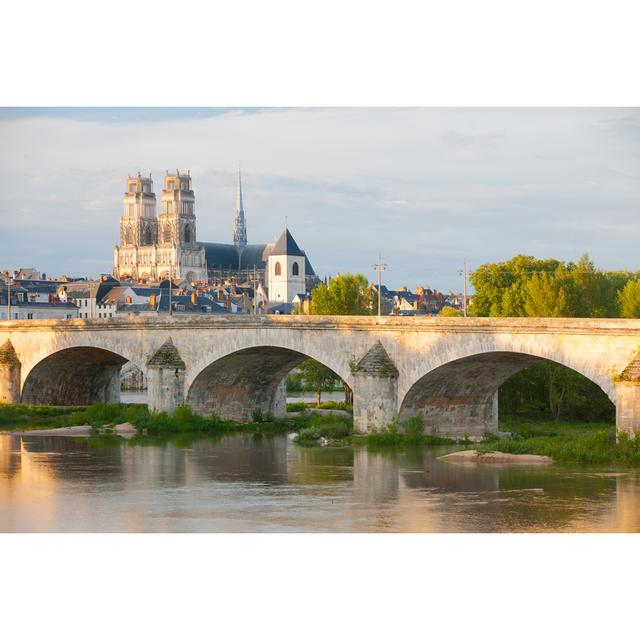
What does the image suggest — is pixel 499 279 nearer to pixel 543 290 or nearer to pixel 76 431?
pixel 543 290

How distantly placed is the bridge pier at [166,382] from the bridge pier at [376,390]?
8190 mm

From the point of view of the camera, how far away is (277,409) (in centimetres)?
4634

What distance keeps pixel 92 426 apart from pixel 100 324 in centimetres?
441

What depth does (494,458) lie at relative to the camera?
33.4 metres

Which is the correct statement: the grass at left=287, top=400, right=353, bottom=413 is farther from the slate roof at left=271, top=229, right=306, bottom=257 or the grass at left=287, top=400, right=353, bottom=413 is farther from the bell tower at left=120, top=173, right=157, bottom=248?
the bell tower at left=120, top=173, right=157, bottom=248

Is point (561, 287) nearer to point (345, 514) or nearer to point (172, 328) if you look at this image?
point (172, 328)

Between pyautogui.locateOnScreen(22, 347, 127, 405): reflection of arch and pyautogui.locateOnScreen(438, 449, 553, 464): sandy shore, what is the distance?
18.5 m

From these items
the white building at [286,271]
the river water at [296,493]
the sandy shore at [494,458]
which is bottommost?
the river water at [296,493]

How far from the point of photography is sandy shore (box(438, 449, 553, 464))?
108 feet

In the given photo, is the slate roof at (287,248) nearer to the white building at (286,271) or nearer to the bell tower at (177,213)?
the white building at (286,271)

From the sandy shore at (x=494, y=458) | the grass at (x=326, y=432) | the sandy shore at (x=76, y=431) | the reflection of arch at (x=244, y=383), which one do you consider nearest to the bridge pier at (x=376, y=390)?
the grass at (x=326, y=432)

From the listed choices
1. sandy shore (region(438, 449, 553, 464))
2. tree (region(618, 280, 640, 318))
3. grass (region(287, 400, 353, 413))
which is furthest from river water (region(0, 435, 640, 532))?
tree (region(618, 280, 640, 318))

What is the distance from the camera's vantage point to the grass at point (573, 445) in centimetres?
3088

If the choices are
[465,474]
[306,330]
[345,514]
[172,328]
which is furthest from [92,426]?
[345,514]
